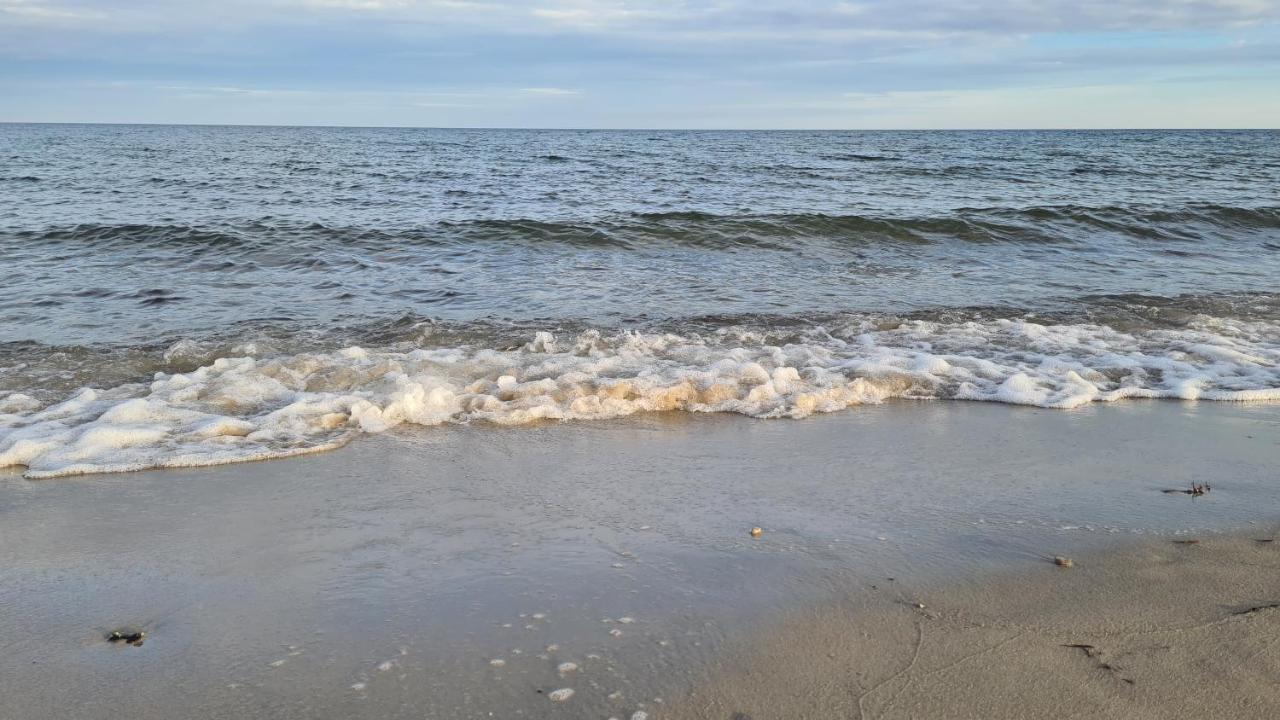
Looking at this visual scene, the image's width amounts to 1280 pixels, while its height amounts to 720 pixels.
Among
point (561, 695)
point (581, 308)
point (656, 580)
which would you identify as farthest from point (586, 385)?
point (561, 695)

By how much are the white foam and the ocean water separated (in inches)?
0.8

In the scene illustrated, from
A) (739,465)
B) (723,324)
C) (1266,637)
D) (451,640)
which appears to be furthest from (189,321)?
(1266,637)

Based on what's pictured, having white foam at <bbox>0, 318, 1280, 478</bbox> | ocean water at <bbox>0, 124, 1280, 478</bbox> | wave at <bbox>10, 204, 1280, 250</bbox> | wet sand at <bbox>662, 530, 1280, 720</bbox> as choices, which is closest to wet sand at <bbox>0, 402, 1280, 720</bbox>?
wet sand at <bbox>662, 530, 1280, 720</bbox>

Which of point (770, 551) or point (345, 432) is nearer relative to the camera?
point (770, 551)

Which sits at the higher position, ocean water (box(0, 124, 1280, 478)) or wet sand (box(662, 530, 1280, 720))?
ocean water (box(0, 124, 1280, 478))

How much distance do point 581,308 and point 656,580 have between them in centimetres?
513

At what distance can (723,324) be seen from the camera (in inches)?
277

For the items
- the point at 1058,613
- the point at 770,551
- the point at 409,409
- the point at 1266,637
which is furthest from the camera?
the point at 409,409

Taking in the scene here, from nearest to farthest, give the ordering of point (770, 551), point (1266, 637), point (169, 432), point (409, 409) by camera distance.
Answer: point (1266, 637), point (770, 551), point (169, 432), point (409, 409)

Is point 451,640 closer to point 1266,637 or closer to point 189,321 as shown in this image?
point 1266,637

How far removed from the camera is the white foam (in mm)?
4176

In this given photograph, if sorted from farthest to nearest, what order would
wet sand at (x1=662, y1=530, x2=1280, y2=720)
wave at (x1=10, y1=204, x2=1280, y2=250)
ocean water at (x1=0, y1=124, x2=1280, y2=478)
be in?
wave at (x1=10, y1=204, x2=1280, y2=250) → ocean water at (x1=0, y1=124, x2=1280, y2=478) → wet sand at (x1=662, y1=530, x2=1280, y2=720)

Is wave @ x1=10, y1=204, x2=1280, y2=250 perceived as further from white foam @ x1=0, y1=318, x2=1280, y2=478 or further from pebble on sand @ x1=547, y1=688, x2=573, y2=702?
pebble on sand @ x1=547, y1=688, x2=573, y2=702

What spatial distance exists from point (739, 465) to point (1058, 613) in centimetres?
155
